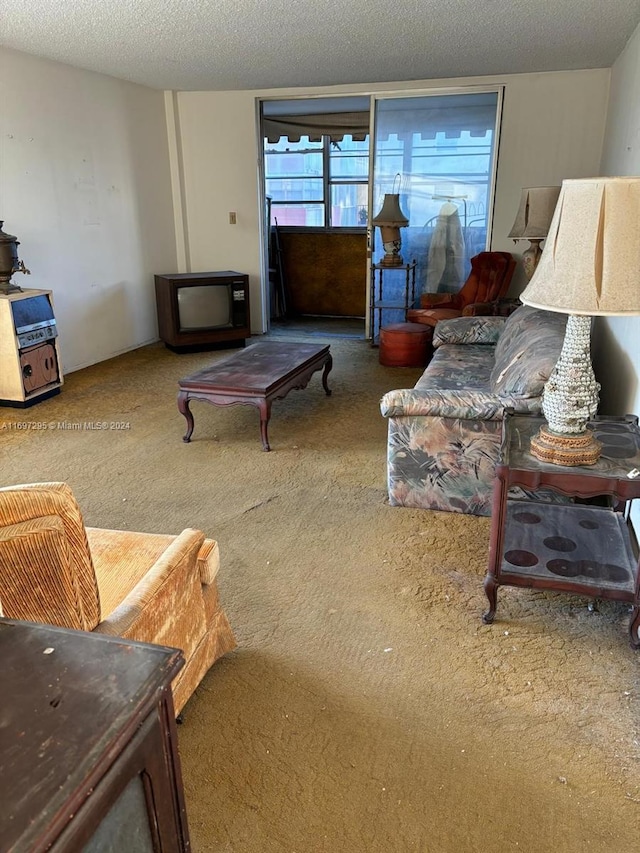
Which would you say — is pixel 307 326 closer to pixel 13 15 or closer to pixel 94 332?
pixel 94 332

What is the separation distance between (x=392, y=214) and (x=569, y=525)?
3.90 m

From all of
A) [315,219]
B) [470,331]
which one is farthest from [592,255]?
[315,219]

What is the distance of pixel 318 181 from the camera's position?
7379 millimetres

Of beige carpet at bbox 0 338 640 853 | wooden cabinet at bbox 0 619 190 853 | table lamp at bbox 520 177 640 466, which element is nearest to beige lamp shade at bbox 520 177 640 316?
table lamp at bbox 520 177 640 466

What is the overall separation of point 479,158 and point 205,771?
5.41 m

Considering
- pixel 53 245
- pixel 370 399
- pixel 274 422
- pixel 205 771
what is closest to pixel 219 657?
pixel 205 771

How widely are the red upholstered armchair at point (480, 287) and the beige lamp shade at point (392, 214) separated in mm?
716

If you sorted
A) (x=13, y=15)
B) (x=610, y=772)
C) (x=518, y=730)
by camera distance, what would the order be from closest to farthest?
(x=610, y=772) → (x=518, y=730) → (x=13, y=15)

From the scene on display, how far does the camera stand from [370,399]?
4.42 meters

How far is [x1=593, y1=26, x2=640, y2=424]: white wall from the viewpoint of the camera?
267 cm

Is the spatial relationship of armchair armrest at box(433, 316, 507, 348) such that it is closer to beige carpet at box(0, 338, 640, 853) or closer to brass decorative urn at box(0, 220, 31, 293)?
beige carpet at box(0, 338, 640, 853)

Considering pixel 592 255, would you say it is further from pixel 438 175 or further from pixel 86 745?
pixel 438 175

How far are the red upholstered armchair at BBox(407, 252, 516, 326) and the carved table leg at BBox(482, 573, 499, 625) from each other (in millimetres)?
3555

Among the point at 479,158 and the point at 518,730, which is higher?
the point at 479,158
